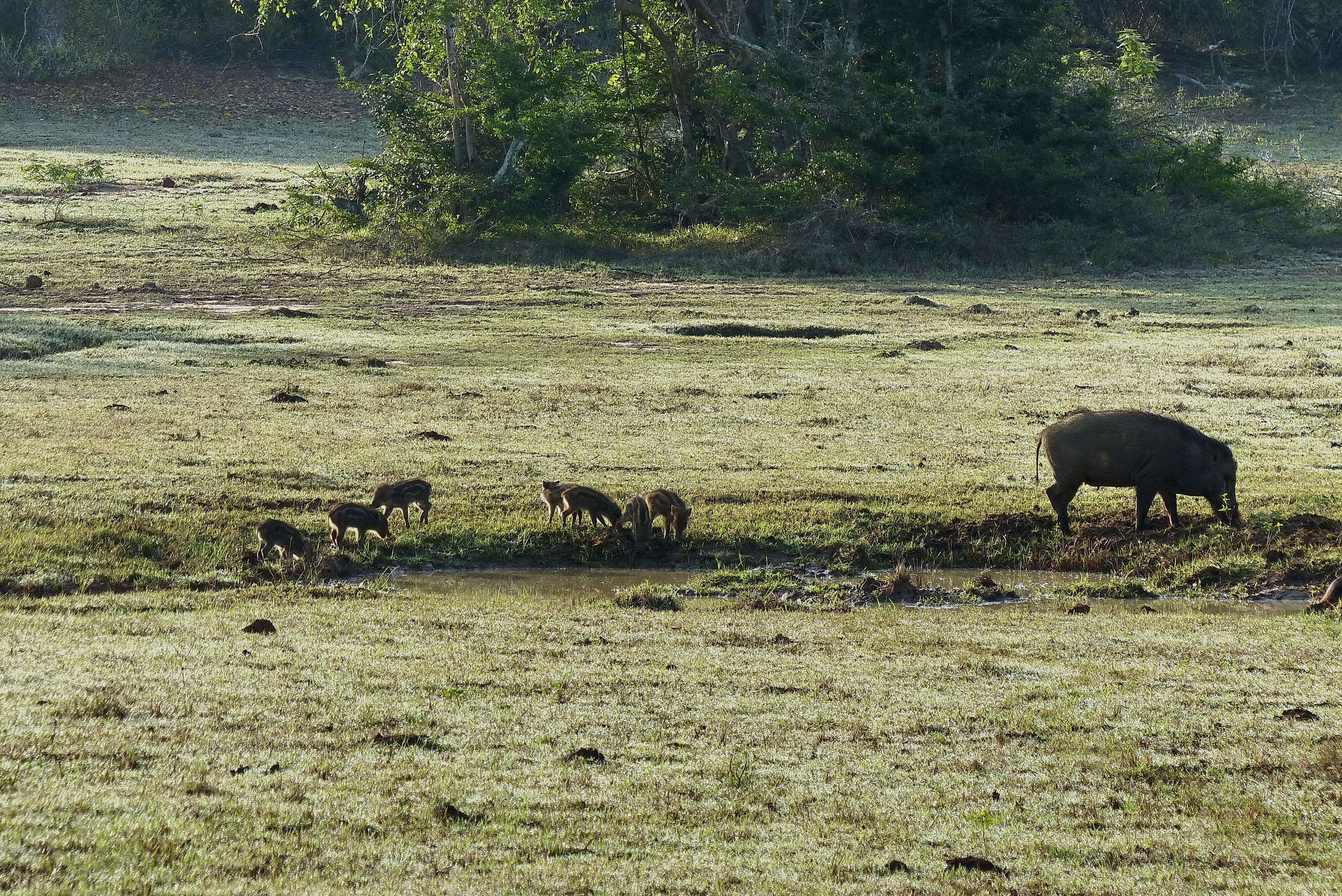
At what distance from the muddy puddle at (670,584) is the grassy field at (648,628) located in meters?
0.18

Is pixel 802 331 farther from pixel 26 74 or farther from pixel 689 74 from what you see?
pixel 26 74

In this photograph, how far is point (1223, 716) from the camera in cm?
733

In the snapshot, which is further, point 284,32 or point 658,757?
point 284,32

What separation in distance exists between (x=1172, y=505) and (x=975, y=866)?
27.7ft

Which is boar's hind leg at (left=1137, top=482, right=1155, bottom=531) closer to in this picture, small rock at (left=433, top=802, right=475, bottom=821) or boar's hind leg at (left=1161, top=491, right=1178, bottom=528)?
boar's hind leg at (left=1161, top=491, right=1178, bottom=528)

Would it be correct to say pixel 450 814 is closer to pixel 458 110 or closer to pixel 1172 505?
pixel 1172 505

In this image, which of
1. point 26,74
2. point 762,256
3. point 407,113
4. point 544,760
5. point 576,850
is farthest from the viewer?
point 26,74

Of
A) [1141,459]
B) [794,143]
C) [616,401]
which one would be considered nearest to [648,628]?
[1141,459]

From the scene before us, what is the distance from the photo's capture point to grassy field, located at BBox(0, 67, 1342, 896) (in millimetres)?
5512

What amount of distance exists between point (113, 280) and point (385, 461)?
65.2 feet

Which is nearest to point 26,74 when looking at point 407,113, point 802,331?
point 407,113

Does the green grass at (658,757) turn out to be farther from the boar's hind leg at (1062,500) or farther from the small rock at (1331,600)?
the boar's hind leg at (1062,500)

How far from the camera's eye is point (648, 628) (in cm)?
963

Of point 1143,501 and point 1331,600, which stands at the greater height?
point 1143,501
